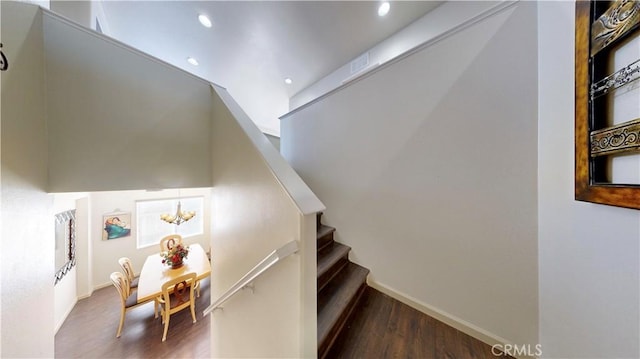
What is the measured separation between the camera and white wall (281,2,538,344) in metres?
1.29

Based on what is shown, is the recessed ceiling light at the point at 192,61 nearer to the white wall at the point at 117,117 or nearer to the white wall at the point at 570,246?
the white wall at the point at 117,117

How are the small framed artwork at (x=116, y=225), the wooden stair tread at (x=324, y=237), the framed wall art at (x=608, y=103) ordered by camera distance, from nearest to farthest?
the framed wall art at (x=608, y=103) < the wooden stair tread at (x=324, y=237) < the small framed artwork at (x=116, y=225)

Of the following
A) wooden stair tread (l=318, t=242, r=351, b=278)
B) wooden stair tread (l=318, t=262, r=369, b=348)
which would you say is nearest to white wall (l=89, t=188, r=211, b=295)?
wooden stair tread (l=318, t=242, r=351, b=278)

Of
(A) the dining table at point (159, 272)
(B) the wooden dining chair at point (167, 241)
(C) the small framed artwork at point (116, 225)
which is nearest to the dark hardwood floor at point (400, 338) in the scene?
(A) the dining table at point (159, 272)

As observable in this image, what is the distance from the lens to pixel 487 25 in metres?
1.40

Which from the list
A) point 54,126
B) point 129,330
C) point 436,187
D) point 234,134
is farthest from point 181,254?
point 436,187

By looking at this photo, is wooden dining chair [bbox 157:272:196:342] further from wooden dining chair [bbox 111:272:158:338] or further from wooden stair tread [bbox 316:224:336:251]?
wooden stair tread [bbox 316:224:336:251]

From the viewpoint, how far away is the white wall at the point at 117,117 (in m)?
1.31

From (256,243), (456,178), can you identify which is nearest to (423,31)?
(456,178)

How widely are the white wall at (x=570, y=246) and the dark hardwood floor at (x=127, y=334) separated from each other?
385 centimetres

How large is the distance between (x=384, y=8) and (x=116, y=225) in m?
6.64

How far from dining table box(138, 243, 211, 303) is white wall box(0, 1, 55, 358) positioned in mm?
1862

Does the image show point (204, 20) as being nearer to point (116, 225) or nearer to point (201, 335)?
point (116, 225)

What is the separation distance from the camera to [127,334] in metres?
2.86
